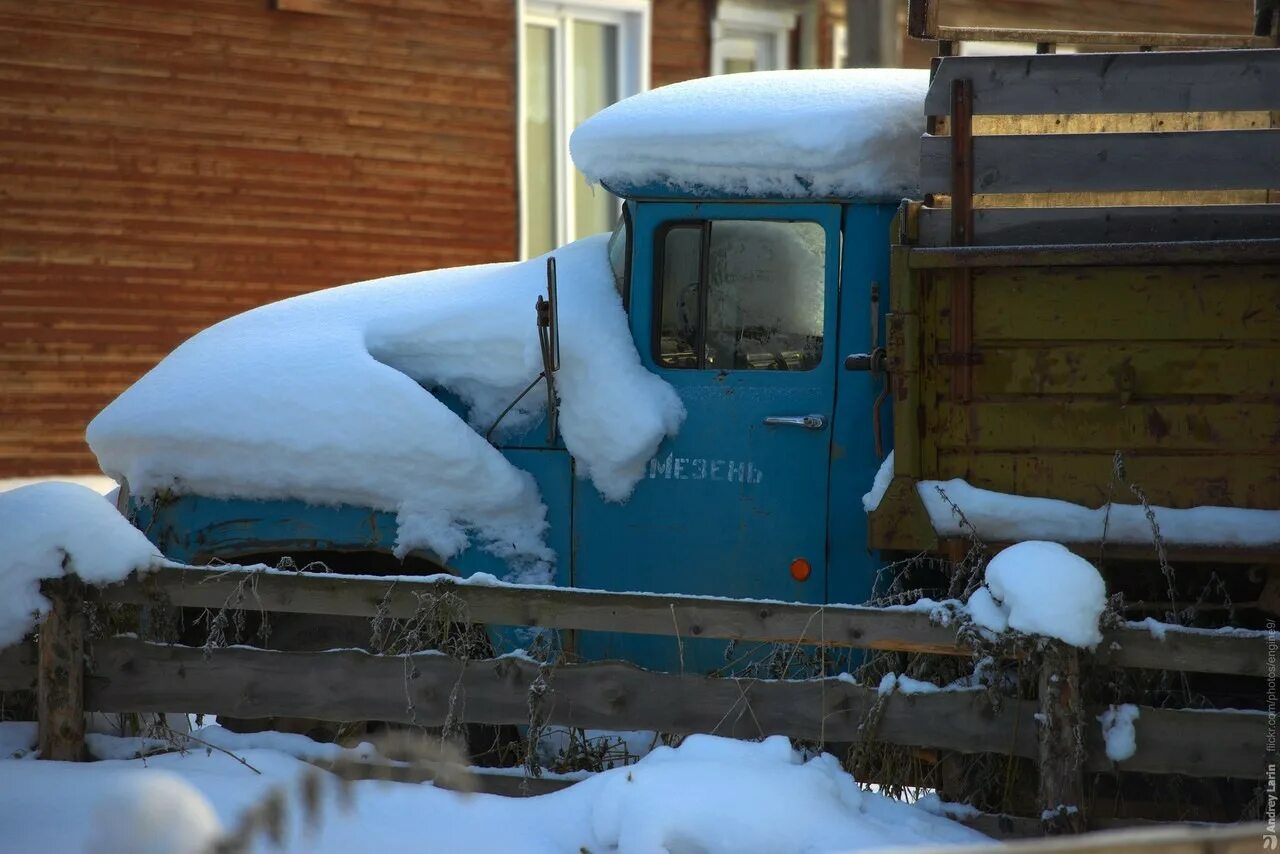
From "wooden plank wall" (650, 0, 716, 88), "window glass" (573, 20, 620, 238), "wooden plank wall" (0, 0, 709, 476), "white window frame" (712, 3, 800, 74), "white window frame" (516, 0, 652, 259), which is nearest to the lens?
"wooden plank wall" (0, 0, 709, 476)

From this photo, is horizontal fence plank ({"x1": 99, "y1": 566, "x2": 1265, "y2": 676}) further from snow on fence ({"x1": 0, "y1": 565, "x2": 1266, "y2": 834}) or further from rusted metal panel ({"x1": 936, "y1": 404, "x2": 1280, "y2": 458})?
rusted metal panel ({"x1": 936, "y1": 404, "x2": 1280, "y2": 458})

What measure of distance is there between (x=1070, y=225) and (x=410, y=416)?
211cm

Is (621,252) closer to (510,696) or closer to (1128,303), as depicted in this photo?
(510,696)

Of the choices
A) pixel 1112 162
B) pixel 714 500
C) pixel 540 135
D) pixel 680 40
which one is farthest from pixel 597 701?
pixel 680 40

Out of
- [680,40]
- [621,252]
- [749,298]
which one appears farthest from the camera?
[680,40]

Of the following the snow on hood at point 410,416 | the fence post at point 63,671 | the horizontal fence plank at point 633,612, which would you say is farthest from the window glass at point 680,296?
the fence post at point 63,671

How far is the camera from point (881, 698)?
13.3 feet

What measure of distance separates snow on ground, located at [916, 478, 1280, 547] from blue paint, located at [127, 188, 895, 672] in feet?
1.22

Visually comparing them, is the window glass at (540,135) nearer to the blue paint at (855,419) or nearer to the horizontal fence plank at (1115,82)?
the blue paint at (855,419)

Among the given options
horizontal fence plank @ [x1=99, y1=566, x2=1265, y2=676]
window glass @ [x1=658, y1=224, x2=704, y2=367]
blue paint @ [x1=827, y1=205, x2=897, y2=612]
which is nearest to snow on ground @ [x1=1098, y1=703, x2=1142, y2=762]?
horizontal fence plank @ [x1=99, y1=566, x2=1265, y2=676]

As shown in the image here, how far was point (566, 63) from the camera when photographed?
12.5 meters

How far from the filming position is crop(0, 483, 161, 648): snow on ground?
4277 millimetres

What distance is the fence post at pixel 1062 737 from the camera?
384 centimetres

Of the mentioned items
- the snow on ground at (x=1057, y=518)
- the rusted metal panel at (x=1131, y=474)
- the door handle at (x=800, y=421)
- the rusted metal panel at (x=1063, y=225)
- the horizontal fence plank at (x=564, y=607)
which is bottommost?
the horizontal fence plank at (x=564, y=607)
